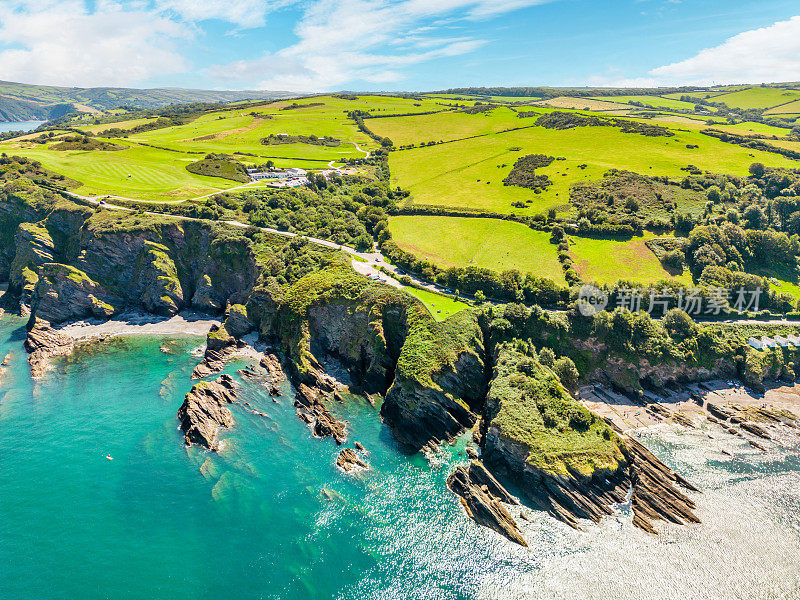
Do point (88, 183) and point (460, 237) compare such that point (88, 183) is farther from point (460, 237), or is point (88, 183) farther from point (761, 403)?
point (761, 403)

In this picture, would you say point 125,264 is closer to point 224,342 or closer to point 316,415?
point 224,342

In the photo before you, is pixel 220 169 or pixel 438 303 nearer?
pixel 438 303

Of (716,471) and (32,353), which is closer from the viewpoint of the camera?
(716,471)

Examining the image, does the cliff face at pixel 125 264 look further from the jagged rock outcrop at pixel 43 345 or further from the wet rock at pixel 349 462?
the wet rock at pixel 349 462

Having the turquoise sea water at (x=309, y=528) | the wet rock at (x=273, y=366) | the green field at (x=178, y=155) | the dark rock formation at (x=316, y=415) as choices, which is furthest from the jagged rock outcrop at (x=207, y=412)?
the green field at (x=178, y=155)

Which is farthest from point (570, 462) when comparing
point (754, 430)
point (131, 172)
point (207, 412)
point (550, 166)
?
point (131, 172)

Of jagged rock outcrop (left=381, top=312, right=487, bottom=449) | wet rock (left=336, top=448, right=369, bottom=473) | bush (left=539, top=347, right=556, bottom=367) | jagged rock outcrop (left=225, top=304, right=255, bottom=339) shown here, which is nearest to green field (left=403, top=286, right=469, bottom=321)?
jagged rock outcrop (left=381, top=312, right=487, bottom=449)

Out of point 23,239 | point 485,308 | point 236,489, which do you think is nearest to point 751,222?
point 485,308
